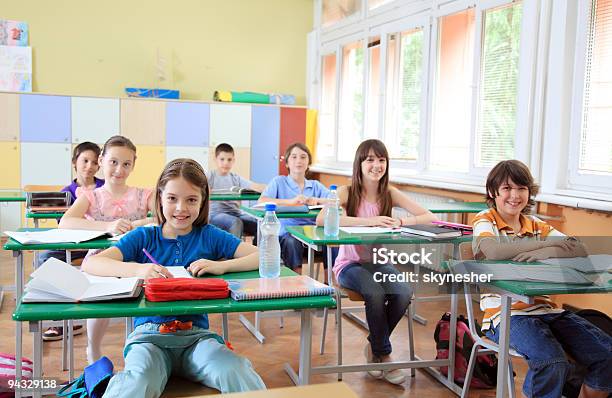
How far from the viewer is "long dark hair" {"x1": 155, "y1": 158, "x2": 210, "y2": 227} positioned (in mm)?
2326

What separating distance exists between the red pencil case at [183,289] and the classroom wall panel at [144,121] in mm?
5736

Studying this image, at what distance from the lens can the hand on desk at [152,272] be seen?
6.63 feet

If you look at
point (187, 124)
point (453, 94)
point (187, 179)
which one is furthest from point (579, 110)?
point (187, 124)

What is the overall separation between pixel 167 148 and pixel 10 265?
226 cm

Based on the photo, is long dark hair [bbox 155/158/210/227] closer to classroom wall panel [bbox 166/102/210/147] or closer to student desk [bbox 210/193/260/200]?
student desk [bbox 210/193/260/200]

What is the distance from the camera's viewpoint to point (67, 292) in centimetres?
179

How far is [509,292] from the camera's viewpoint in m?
2.26

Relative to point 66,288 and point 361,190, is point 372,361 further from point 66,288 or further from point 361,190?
point 66,288

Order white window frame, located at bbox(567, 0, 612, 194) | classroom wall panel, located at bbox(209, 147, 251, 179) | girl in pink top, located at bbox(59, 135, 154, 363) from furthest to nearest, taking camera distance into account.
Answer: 1. classroom wall panel, located at bbox(209, 147, 251, 179)
2. white window frame, located at bbox(567, 0, 612, 194)
3. girl in pink top, located at bbox(59, 135, 154, 363)

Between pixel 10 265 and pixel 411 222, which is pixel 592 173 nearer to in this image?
pixel 411 222

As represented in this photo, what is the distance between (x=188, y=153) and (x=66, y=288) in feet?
19.2

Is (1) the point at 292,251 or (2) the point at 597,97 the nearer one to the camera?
(2) the point at 597,97

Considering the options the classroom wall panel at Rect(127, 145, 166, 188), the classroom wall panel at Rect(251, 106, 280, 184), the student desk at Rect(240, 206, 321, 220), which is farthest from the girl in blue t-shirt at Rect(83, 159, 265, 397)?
the classroom wall panel at Rect(251, 106, 280, 184)

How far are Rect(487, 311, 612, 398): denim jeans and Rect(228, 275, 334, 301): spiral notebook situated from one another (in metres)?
0.90
